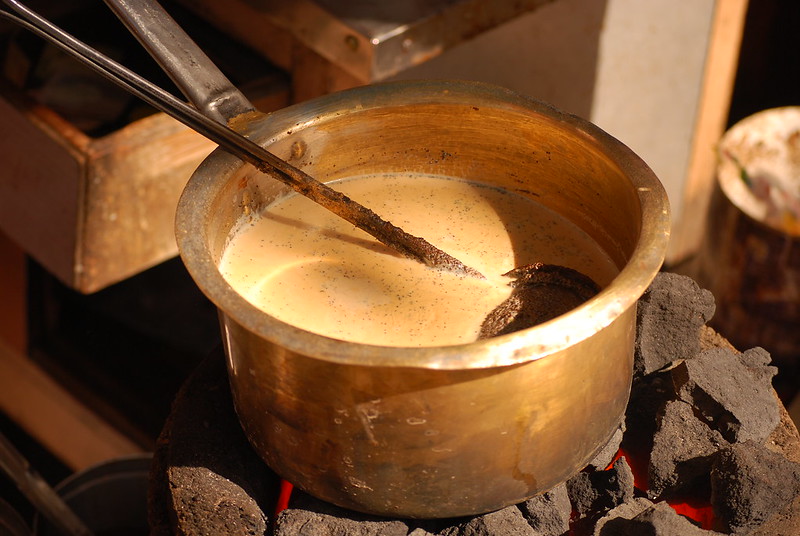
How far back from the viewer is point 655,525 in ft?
4.44

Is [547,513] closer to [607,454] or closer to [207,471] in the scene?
[607,454]

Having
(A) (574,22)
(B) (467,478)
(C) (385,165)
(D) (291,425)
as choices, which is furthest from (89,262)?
(A) (574,22)

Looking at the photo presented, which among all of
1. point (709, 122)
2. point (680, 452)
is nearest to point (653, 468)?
point (680, 452)

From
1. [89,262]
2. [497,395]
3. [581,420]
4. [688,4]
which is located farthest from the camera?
[688,4]

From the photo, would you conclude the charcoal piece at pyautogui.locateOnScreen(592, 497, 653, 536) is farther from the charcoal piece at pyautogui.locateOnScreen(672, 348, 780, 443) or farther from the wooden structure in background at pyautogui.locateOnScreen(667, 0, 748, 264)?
the wooden structure in background at pyautogui.locateOnScreen(667, 0, 748, 264)

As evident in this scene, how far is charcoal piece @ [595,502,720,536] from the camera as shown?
4.46ft

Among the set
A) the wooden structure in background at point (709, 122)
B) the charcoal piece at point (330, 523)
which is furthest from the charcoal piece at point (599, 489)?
the wooden structure in background at point (709, 122)

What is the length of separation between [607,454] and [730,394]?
22 cm

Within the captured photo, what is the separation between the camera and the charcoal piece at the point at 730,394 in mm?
1573

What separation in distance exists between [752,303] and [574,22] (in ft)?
3.74

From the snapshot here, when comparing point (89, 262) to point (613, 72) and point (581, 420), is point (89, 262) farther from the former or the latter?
point (613, 72)

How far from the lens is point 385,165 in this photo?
5.80 ft

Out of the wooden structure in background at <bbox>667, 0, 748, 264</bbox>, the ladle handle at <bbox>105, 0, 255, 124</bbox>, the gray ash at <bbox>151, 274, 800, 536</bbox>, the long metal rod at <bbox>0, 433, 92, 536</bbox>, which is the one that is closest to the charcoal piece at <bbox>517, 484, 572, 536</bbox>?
the gray ash at <bbox>151, 274, 800, 536</bbox>

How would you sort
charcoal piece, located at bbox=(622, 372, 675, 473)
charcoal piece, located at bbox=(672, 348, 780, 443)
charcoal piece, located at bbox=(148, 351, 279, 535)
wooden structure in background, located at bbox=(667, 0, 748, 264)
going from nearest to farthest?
charcoal piece, located at bbox=(148, 351, 279, 535)
charcoal piece, located at bbox=(672, 348, 780, 443)
charcoal piece, located at bbox=(622, 372, 675, 473)
wooden structure in background, located at bbox=(667, 0, 748, 264)
